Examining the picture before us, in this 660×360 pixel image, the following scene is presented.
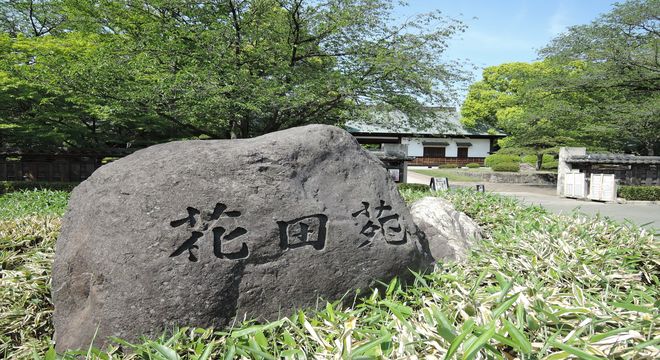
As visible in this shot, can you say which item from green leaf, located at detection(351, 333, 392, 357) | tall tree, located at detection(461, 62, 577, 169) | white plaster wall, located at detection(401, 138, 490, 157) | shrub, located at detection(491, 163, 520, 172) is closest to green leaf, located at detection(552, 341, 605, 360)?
green leaf, located at detection(351, 333, 392, 357)

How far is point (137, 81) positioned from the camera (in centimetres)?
966

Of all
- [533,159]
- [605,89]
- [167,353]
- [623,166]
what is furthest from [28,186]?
[533,159]

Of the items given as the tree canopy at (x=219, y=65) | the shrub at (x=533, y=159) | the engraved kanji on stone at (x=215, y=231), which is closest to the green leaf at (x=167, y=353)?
the engraved kanji on stone at (x=215, y=231)

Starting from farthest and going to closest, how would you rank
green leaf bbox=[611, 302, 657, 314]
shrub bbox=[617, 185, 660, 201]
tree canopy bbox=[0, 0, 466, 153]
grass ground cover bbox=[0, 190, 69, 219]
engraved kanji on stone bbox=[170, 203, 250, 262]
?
shrub bbox=[617, 185, 660, 201]
tree canopy bbox=[0, 0, 466, 153]
grass ground cover bbox=[0, 190, 69, 219]
engraved kanji on stone bbox=[170, 203, 250, 262]
green leaf bbox=[611, 302, 657, 314]

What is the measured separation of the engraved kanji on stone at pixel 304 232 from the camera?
9.78 feet

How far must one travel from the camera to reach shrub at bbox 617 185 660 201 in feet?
54.3

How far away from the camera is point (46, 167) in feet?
48.5

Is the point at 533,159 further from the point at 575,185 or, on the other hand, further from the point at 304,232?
the point at 304,232

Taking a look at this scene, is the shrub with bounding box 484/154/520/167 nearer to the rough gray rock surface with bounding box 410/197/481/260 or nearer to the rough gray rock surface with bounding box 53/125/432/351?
the rough gray rock surface with bounding box 410/197/481/260

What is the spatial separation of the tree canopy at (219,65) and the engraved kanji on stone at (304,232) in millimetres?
6385

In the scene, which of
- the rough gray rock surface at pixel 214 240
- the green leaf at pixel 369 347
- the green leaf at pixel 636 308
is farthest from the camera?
the rough gray rock surface at pixel 214 240

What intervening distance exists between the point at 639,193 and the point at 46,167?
22101mm

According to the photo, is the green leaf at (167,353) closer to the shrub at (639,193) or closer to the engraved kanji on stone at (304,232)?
the engraved kanji on stone at (304,232)

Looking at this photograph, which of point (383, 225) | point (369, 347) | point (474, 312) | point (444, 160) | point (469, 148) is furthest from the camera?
point (469, 148)
